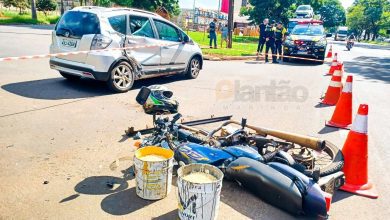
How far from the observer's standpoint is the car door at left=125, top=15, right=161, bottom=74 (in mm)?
7559

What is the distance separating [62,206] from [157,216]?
2.97 feet

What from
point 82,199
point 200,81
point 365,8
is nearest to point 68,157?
point 82,199

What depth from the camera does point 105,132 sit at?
5.04 m

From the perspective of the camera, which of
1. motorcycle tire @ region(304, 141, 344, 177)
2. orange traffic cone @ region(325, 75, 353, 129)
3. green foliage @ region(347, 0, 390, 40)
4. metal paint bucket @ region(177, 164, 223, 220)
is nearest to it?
metal paint bucket @ region(177, 164, 223, 220)

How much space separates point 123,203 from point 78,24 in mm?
5119

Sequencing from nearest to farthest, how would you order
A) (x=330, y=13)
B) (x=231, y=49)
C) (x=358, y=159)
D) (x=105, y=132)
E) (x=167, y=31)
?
1. (x=358, y=159)
2. (x=105, y=132)
3. (x=167, y=31)
4. (x=231, y=49)
5. (x=330, y=13)

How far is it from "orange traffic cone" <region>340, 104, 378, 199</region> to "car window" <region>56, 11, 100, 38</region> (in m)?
5.30

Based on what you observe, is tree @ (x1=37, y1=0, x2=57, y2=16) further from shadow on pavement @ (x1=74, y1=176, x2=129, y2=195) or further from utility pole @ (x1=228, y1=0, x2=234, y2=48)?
Result: shadow on pavement @ (x1=74, y1=176, x2=129, y2=195)

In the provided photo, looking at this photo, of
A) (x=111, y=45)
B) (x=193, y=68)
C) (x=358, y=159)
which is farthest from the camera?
(x=193, y=68)

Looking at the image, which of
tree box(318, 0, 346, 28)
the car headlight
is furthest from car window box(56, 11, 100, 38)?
tree box(318, 0, 346, 28)

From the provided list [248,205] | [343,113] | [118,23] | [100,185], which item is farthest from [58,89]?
[343,113]

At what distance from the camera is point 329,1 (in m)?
103

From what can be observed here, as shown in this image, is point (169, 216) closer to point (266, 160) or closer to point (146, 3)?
point (266, 160)

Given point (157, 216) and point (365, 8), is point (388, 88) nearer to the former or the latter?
point (157, 216)
